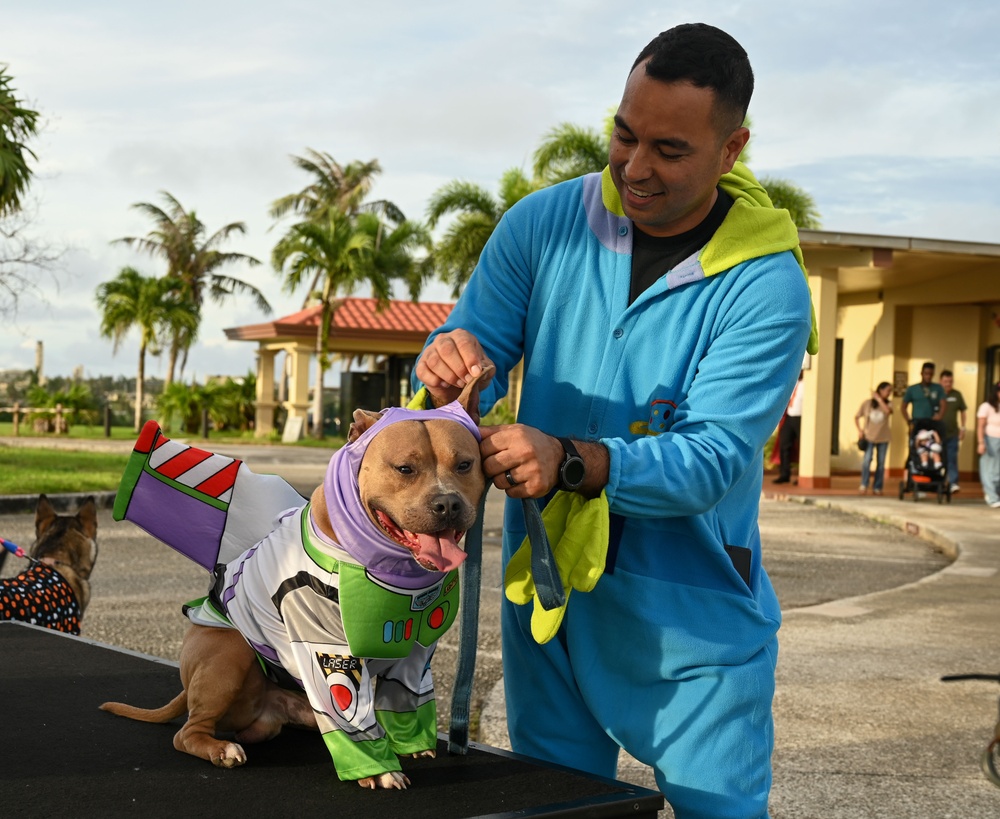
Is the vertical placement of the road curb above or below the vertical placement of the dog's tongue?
below

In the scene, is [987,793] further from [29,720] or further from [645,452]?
[29,720]

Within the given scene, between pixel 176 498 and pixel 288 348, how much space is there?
112ft

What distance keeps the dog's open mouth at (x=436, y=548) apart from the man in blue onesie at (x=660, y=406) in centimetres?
14

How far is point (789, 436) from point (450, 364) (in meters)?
18.6

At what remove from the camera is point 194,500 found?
275 cm

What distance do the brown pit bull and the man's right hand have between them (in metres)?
0.04

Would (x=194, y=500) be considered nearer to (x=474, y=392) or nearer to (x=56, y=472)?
(x=474, y=392)

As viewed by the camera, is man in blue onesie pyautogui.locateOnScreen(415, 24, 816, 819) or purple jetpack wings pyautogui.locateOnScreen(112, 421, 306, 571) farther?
purple jetpack wings pyautogui.locateOnScreen(112, 421, 306, 571)

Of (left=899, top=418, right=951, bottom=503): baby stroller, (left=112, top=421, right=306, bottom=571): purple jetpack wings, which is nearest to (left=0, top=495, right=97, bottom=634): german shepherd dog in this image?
(left=112, top=421, right=306, bottom=571): purple jetpack wings

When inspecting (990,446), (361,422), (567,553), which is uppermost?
(361,422)

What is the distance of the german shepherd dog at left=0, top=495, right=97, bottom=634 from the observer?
4473mm

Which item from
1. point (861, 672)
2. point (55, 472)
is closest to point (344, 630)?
point (861, 672)

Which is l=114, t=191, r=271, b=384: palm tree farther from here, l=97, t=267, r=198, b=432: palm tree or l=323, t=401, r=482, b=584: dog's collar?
l=323, t=401, r=482, b=584: dog's collar

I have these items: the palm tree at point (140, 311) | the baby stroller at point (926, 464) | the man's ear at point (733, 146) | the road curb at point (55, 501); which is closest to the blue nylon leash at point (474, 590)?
the man's ear at point (733, 146)
